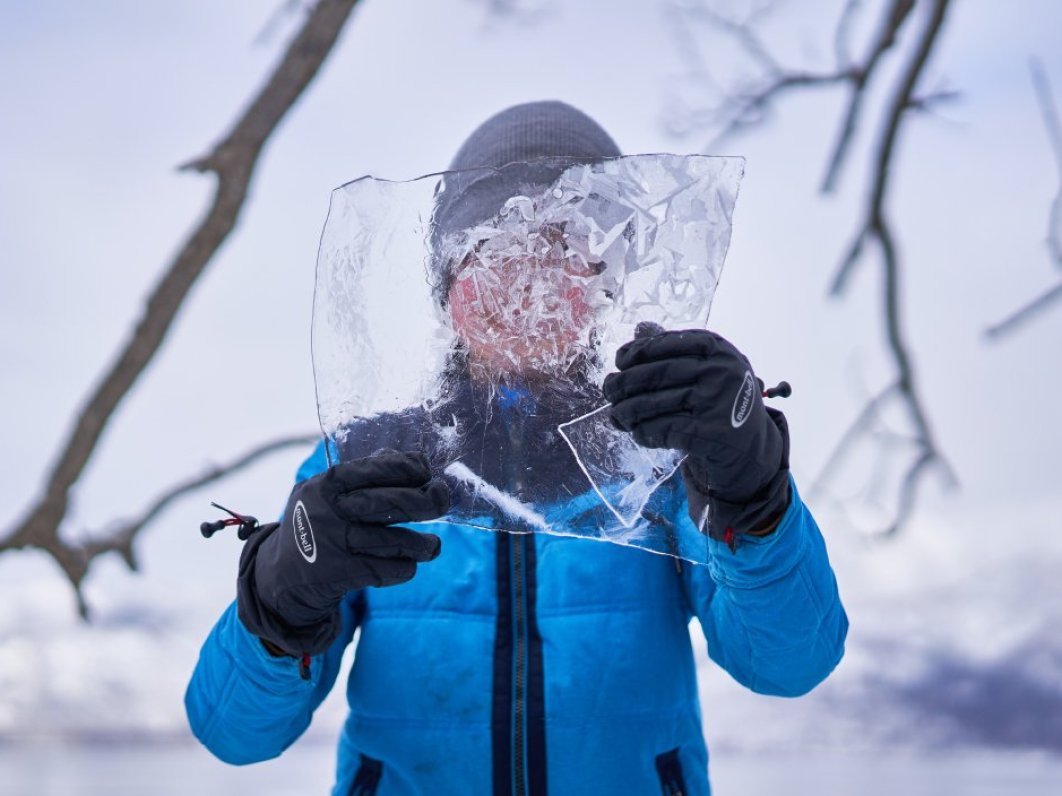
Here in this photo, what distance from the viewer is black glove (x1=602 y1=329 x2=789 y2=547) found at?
0.65 meters

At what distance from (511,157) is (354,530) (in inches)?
15.5

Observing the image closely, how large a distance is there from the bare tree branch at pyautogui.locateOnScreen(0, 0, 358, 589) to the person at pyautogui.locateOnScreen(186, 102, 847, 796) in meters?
0.46

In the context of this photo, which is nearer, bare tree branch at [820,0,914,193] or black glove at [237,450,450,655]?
black glove at [237,450,450,655]

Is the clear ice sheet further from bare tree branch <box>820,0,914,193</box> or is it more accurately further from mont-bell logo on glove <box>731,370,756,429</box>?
bare tree branch <box>820,0,914,193</box>

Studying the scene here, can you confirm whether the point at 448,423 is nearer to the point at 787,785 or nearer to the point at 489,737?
the point at 489,737

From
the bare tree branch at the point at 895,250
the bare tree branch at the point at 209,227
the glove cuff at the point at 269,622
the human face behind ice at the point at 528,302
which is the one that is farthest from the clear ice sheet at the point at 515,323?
the bare tree branch at the point at 895,250

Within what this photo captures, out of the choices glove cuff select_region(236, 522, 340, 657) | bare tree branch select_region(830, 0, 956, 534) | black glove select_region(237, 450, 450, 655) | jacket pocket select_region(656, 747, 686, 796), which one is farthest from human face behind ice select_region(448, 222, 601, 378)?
bare tree branch select_region(830, 0, 956, 534)

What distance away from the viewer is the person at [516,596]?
69 cm

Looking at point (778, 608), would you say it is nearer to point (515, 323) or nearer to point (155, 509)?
point (515, 323)

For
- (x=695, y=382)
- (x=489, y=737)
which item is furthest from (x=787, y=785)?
(x=695, y=382)

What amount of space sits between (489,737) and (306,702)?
0.20 meters

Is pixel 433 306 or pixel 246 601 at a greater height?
pixel 433 306

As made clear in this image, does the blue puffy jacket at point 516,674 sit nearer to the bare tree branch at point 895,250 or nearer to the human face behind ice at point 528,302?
the human face behind ice at point 528,302

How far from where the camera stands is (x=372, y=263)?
77 cm
